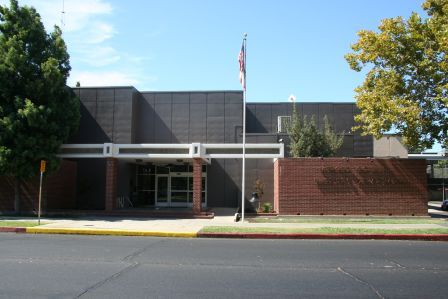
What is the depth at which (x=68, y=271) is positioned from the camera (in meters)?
8.86

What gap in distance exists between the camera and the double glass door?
31359 millimetres

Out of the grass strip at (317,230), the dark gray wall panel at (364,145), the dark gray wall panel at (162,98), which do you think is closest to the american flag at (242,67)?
the grass strip at (317,230)

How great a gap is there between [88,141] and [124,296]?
2390cm

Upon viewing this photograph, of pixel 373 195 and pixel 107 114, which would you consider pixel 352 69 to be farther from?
pixel 107 114

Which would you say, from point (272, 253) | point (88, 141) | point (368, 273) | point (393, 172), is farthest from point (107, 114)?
point (368, 273)

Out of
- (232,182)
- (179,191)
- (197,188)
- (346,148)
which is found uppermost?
(346,148)

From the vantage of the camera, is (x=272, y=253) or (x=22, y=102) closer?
(x=272, y=253)

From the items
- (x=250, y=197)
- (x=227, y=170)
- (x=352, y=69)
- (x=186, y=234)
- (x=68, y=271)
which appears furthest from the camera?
(x=227, y=170)

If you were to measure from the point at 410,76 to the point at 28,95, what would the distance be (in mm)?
18664

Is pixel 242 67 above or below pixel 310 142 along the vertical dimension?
above

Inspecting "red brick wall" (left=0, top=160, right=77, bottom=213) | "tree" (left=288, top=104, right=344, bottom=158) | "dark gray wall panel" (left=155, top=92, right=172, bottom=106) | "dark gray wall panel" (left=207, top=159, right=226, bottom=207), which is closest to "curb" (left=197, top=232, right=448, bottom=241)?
"tree" (left=288, top=104, right=344, bottom=158)

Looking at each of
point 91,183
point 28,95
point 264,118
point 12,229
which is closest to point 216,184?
point 264,118

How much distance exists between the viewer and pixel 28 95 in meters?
23.3

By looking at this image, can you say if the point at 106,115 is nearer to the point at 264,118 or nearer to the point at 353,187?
the point at 264,118
